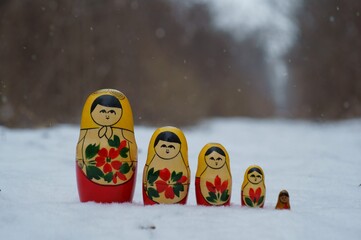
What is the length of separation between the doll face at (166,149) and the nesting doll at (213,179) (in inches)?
7.2

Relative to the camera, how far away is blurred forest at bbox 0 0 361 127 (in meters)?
8.30

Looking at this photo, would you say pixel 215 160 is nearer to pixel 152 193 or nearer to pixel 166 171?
pixel 166 171

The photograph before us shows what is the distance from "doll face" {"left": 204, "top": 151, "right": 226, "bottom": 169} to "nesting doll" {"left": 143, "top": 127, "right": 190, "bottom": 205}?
0.50 feet

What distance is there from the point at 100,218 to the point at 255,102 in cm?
2281

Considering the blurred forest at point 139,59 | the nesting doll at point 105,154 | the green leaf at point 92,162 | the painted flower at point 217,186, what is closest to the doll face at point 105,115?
the nesting doll at point 105,154

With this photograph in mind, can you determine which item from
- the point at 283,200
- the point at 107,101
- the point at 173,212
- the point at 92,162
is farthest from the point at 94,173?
the point at 283,200

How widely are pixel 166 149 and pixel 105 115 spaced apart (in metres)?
0.46

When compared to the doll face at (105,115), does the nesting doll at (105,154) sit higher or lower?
lower

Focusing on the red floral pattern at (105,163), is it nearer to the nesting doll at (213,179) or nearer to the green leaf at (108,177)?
the green leaf at (108,177)

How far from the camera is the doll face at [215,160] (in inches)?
103

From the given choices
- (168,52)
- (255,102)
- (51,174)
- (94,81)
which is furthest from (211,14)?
(51,174)

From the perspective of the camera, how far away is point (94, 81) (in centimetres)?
984

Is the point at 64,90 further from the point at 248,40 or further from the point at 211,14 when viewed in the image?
the point at 248,40

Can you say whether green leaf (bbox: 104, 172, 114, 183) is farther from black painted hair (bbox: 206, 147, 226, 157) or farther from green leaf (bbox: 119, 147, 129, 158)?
black painted hair (bbox: 206, 147, 226, 157)
